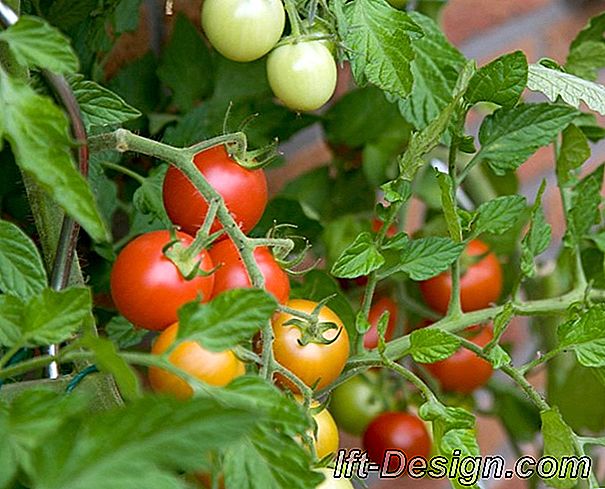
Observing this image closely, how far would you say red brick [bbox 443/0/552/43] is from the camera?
85 centimetres

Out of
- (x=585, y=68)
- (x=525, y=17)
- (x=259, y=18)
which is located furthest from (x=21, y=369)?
(x=525, y=17)

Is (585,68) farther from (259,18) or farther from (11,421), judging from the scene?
(11,421)

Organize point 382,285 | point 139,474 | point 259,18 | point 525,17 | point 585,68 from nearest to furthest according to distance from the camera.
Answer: point 139,474 → point 259,18 → point 585,68 → point 382,285 → point 525,17

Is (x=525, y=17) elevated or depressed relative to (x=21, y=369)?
depressed

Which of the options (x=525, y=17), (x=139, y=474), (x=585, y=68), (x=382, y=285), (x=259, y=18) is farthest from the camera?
(x=525, y=17)

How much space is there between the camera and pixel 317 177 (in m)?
0.65

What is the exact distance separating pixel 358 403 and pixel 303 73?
30 centimetres

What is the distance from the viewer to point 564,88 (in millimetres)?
394

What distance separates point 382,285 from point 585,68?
0.20m

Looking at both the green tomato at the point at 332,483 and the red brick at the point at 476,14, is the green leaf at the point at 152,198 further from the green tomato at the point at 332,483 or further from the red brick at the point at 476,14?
the red brick at the point at 476,14

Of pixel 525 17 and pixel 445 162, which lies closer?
pixel 445 162

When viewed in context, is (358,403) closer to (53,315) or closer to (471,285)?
(471,285)

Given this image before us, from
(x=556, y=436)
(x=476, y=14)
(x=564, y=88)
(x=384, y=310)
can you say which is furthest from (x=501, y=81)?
(x=476, y=14)

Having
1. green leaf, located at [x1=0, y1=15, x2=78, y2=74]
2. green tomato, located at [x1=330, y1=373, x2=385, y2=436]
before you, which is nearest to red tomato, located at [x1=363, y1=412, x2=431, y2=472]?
green tomato, located at [x1=330, y1=373, x2=385, y2=436]
